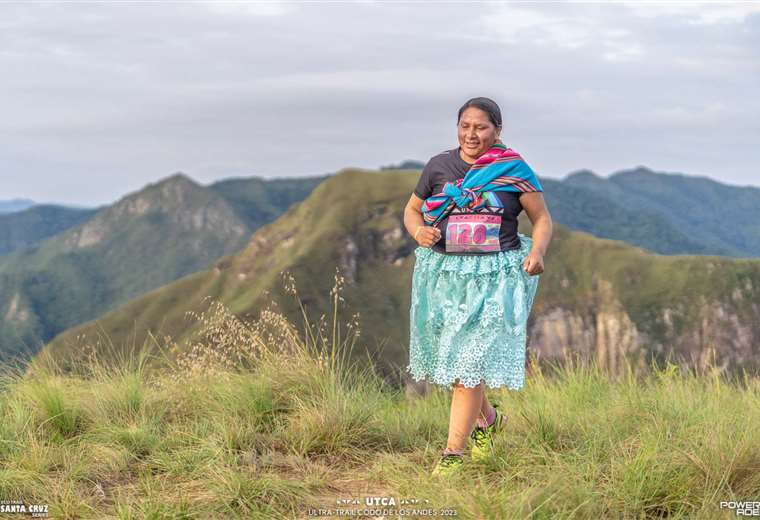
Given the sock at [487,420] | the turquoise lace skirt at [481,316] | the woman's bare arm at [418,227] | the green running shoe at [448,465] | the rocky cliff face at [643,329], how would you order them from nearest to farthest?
the green running shoe at [448,465], the turquoise lace skirt at [481,316], the woman's bare arm at [418,227], the sock at [487,420], the rocky cliff face at [643,329]

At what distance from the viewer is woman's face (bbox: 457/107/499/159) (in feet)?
15.0

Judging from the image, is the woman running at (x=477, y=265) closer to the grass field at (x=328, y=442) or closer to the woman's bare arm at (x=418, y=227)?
the woman's bare arm at (x=418, y=227)

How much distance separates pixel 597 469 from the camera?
4098 mm

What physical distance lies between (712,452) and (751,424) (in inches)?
32.1

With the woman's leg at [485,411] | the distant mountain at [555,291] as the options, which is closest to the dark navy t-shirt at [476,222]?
the woman's leg at [485,411]

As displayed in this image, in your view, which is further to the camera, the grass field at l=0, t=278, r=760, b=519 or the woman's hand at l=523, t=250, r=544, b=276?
the woman's hand at l=523, t=250, r=544, b=276

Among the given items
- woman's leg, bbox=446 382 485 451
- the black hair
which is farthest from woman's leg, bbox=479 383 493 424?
the black hair

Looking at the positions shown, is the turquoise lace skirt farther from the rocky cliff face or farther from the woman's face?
the rocky cliff face

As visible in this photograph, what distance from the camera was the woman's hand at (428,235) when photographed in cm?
456

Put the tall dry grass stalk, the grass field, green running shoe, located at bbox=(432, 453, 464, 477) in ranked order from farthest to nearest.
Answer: the tall dry grass stalk → green running shoe, located at bbox=(432, 453, 464, 477) → the grass field

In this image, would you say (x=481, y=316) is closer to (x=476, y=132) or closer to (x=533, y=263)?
(x=533, y=263)

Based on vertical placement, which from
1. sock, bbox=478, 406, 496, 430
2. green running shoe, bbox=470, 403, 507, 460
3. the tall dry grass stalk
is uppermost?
the tall dry grass stalk

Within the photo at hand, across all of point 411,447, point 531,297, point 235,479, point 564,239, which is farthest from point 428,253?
point 564,239

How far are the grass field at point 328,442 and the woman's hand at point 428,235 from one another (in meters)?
0.99
